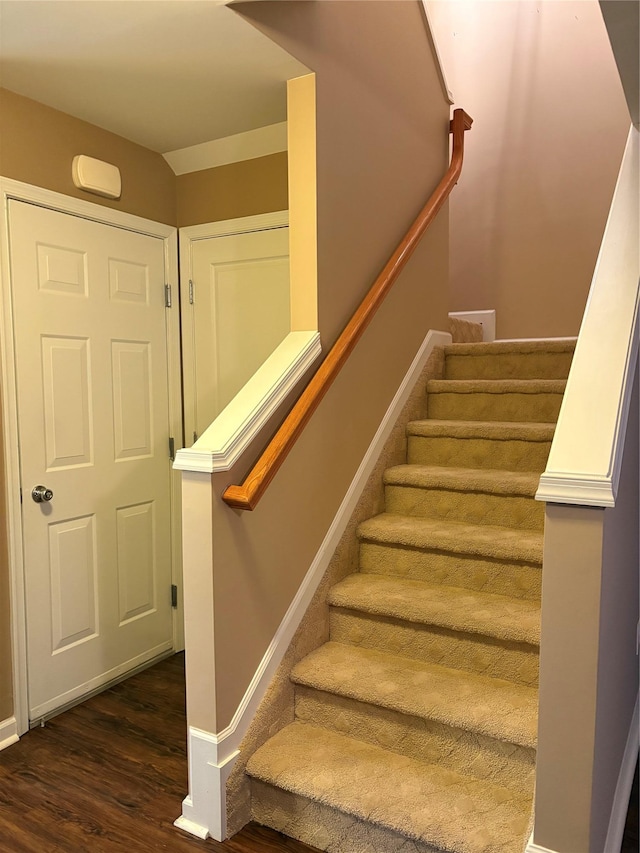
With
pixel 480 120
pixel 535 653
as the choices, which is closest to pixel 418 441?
pixel 535 653

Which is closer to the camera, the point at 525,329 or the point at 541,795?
the point at 541,795

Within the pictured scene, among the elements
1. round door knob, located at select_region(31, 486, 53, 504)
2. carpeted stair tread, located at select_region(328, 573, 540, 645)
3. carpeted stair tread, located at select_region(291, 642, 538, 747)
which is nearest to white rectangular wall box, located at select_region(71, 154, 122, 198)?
round door knob, located at select_region(31, 486, 53, 504)

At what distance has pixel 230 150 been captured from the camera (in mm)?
2801

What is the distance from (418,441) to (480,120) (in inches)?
94.3

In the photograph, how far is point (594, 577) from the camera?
1371 mm

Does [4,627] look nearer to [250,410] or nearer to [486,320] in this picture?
[250,410]

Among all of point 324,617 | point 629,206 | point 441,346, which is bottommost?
point 324,617

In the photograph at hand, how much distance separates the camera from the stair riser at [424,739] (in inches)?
69.6

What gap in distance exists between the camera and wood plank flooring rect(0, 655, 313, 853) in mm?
1846

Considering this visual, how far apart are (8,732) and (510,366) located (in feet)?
8.69

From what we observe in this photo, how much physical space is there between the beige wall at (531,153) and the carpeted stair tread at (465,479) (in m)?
1.66

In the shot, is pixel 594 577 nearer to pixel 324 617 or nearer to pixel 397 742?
pixel 397 742

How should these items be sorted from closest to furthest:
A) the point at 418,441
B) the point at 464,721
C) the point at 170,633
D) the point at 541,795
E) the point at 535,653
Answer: the point at 541,795
the point at 464,721
the point at 535,653
the point at 418,441
the point at 170,633

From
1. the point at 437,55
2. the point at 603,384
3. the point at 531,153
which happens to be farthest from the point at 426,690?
the point at 531,153
